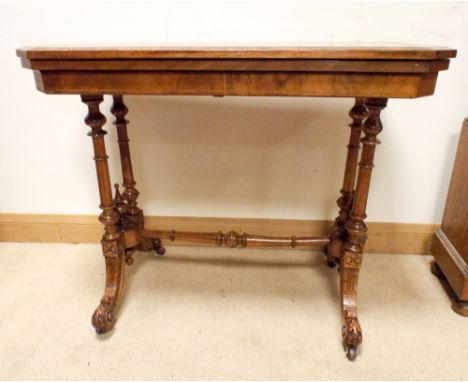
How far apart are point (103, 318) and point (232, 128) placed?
753 mm

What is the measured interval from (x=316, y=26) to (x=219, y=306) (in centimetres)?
95

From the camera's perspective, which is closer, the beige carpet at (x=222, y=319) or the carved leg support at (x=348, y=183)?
the beige carpet at (x=222, y=319)

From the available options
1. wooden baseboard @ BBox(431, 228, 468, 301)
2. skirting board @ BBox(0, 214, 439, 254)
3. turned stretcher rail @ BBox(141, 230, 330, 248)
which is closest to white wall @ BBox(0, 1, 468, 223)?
skirting board @ BBox(0, 214, 439, 254)

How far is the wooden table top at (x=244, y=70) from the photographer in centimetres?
73

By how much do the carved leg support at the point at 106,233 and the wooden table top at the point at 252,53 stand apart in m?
0.18

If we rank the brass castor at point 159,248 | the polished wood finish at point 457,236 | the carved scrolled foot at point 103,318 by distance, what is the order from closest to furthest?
the carved scrolled foot at point 103,318
the polished wood finish at point 457,236
the brass castor at point 159,248

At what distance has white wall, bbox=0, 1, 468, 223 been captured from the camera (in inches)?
48.0

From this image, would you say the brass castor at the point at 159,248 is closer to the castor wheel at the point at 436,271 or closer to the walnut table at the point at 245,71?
the walnut table at the point at 245,71

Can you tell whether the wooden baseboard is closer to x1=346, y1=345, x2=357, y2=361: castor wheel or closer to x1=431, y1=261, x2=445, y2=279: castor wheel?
x1=431, y1=261, x2=445, y2=279: castor wheel

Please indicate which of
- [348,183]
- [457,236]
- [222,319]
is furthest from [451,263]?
[222,319]

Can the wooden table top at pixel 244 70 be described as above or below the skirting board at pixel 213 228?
above

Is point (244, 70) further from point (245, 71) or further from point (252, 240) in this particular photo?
point (252, 240)

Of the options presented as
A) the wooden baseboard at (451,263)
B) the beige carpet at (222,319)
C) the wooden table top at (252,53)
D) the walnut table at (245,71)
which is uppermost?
the wooden table top at (252,53)

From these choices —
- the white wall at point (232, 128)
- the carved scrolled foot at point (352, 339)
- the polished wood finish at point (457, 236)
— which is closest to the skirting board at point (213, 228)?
the white wall at point (232, 128)
